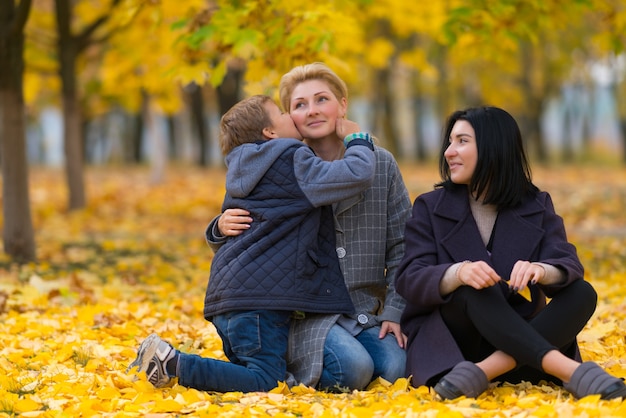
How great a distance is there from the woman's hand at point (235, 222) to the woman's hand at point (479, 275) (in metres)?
1.09

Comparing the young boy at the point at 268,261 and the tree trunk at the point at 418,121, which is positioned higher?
the tree trunk at the point at 418,121

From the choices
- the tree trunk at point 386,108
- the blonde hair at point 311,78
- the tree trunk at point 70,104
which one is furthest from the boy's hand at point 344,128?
the tree trunk at point 386,108

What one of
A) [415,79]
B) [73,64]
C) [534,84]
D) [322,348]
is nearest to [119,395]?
[322,348]

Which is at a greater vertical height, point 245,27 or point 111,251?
point 245,27

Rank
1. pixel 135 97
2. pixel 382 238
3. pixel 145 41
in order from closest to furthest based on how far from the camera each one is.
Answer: pixel 382 238 → pixel 145 41 → pixel 135 97

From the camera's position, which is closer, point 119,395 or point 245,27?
point 119,395

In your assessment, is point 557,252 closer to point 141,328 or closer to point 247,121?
point 247,121

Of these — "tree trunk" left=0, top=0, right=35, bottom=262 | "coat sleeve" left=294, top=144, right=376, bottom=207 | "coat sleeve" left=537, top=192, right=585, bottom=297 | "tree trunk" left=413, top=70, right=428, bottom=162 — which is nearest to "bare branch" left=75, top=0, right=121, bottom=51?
"tree trunk" left=0, top=0, right=35, bottom=262

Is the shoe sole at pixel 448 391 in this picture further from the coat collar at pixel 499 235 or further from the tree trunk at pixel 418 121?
the tree trunk at pixel 418 121

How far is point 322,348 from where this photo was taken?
13.4ft

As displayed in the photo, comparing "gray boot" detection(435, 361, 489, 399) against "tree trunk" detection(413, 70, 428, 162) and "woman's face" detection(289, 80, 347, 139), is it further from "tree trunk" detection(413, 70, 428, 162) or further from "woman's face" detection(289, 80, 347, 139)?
"tree trunk" detection(413, 70, 428, 162)

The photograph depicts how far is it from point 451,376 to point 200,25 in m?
3.80

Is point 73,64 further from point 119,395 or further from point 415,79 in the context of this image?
point 415,79

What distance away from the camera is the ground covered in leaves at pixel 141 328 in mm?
3638
